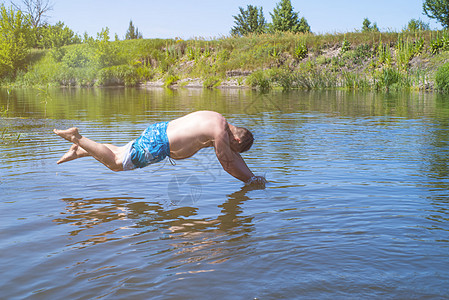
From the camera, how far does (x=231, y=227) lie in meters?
4.08

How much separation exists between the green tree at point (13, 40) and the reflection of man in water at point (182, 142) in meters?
48.0

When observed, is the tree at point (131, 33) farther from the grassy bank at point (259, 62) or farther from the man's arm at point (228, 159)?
the man's arm at point (228, 159)

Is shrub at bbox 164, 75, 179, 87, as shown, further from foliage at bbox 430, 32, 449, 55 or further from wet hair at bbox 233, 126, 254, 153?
wet hair at bbox 233, 126, 254, 153

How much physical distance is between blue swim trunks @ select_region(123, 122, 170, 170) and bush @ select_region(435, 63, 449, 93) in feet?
72.1

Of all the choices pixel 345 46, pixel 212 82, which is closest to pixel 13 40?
pixel 212 82

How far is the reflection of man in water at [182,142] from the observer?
500 centimetres

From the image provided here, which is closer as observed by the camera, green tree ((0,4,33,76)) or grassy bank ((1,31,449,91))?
grassy bank ((1,31,449,91))

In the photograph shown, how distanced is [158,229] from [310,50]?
36.9 m

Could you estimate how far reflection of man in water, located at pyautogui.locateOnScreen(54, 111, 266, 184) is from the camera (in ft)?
16.4

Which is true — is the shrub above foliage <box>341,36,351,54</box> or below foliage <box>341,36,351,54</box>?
below

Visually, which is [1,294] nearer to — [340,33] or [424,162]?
[424,162]

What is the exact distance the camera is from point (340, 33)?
3891 cm

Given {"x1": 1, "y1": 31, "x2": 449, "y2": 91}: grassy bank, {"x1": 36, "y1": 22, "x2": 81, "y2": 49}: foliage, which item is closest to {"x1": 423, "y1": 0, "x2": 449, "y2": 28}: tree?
{"x1": 1, "y1": 31, "x2": 449, "y2": 91}: grassy bank

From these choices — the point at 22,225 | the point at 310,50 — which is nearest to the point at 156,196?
the point at 22,225
